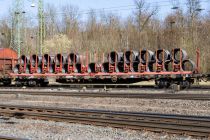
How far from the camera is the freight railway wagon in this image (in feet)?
103

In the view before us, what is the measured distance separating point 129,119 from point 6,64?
30956mm

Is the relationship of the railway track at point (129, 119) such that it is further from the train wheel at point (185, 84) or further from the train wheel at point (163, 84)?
the train wheel at point (163, 84)

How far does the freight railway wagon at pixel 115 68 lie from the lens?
31.4 meters

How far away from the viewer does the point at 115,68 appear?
34.6 meters

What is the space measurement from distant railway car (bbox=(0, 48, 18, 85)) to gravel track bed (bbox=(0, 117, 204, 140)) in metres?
26.7

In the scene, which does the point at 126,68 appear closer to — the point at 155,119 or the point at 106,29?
the point at 155,119

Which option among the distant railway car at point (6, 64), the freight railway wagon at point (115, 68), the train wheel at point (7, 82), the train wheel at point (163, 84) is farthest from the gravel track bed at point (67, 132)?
the train wheel at point (7, 82)

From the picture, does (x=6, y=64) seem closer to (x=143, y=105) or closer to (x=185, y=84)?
(x=185, y=84)

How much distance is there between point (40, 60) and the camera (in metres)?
39.5

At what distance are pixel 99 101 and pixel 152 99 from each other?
2.79 metres

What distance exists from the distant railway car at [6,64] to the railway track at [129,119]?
23.5m

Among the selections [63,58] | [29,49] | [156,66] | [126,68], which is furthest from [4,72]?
[29,49]

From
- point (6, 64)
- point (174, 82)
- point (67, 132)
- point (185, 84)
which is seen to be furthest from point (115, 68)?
point (67, 132)

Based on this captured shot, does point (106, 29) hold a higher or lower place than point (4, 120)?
higher
